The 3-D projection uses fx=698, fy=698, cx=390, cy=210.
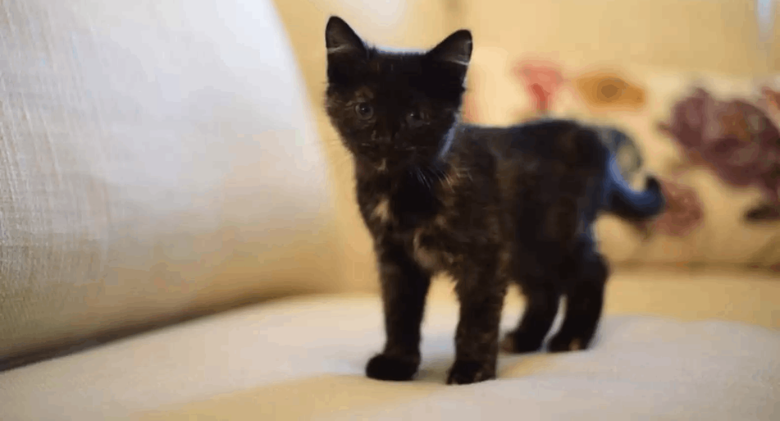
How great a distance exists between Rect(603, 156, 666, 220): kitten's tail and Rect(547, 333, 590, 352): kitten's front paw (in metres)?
0.31

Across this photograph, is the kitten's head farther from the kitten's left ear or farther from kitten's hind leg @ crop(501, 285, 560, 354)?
kitten's hind leg @ crop(501, 285, 560, 354)

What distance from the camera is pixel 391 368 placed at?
3.32 ft

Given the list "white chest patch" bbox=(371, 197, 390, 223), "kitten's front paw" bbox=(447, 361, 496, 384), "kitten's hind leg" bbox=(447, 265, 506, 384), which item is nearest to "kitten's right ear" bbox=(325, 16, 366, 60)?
"white chest patch" bbox=(371, 197, 390, 223)

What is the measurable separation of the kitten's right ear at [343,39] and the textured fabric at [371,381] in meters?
0.47

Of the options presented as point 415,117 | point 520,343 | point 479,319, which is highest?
point 415,117

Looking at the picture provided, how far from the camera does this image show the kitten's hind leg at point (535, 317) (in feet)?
4.24

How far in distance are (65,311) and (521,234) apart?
0.73m

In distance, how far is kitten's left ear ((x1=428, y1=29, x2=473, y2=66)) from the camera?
1.05 meters

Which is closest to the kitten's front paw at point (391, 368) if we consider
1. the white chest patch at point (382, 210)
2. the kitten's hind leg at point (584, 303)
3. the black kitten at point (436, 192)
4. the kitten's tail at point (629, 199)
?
the black kitten at point (436, 192)

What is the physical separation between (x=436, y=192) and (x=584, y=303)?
0.41 metres

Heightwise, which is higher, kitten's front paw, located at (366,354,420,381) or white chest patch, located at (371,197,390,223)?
white chest patch, located at (371,197,390,223)

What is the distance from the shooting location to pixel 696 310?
1374 mm

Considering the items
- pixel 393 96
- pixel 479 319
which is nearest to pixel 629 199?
pixel 479 319

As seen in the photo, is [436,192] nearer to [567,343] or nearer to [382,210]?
[382,210]
